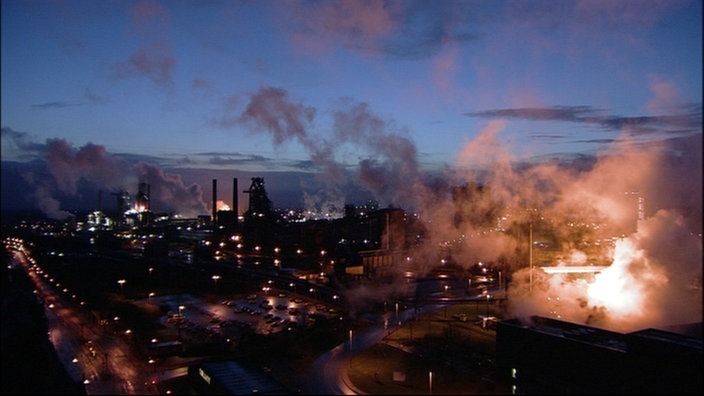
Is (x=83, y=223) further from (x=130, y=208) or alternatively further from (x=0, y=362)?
(x=0, y=362)

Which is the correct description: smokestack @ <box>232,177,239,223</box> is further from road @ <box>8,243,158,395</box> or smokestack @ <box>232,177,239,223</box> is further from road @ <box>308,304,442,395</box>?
road @ <box>308,304,442,395</box>

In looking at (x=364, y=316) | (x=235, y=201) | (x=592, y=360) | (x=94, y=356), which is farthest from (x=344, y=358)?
(x=235, y=201)

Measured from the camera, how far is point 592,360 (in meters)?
9.55

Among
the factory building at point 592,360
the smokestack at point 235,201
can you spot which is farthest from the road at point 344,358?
the smokestack at point 235,201

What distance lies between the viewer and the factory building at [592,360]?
7891 millimetres

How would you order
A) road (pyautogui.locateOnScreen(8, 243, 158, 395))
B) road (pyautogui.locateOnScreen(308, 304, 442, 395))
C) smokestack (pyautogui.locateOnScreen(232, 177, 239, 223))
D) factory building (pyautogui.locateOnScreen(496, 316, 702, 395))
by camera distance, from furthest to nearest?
smokestack (pyautogui.locateOnScreen(232, 177, 239, 223))
road (pyautogui.locateOnScreen(8, 243, 158, 395))
road (pyautogui.locateOnScreen(308, 304, 442, 395))
factory building (pyautogui.locateOnScreen(496, 316, 702, 395))

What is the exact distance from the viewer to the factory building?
25.9ft

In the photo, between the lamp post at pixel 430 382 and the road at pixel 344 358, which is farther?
the road at pixel 344 358

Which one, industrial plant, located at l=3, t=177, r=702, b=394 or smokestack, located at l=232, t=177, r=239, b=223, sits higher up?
smokestack, located at l=232, t=177, r=239, b=223

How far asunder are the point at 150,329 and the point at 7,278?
12.9 metres

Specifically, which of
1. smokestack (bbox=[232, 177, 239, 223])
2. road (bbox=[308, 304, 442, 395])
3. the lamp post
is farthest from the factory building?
smokestack (bbox=[232, 177, 239, 223])

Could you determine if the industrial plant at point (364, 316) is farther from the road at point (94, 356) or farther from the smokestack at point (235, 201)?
the smokestack at point (235, 201)

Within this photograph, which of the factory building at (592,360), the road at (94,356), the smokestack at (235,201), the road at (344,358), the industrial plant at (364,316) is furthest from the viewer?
the smokestack at (235,201)

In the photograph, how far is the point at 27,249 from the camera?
4094 centimetres
